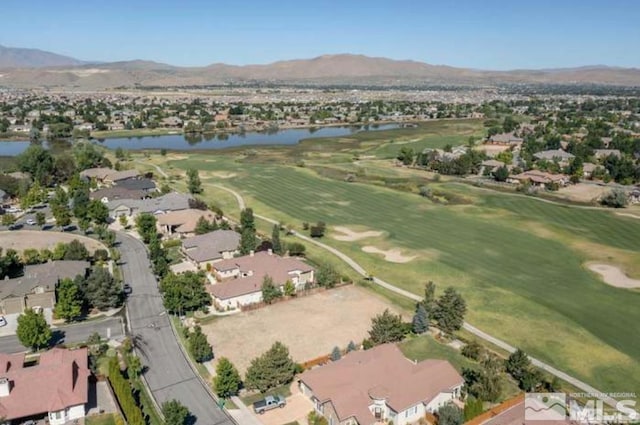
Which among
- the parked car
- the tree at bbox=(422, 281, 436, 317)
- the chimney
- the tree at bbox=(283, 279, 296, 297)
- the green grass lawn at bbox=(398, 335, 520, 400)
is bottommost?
the green grass lawn at bbox=(398, 335, 520, 400)

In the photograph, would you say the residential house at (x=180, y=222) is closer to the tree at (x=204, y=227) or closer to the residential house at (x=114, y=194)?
the tree at (x=204, y=227)

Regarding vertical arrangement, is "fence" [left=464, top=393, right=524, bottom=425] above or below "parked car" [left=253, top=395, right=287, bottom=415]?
above

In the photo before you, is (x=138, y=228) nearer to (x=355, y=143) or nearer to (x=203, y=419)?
(x=203, y=419)

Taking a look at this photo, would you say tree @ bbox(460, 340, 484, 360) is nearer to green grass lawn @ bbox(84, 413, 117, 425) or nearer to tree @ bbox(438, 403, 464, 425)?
tree @ bbox(438, 403, 464, 425)

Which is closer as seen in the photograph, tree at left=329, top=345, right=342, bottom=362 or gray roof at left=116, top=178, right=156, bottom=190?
tree at left=329, top=345, right=342, bottom=362

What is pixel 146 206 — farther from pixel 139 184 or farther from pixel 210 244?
pixel 210 244

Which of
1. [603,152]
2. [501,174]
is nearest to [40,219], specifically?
[501,174]

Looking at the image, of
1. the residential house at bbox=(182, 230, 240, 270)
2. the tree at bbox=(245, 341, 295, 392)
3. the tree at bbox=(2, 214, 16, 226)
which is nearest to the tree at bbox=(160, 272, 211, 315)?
the residential house at bbox=(182, 230, 240, 270)
